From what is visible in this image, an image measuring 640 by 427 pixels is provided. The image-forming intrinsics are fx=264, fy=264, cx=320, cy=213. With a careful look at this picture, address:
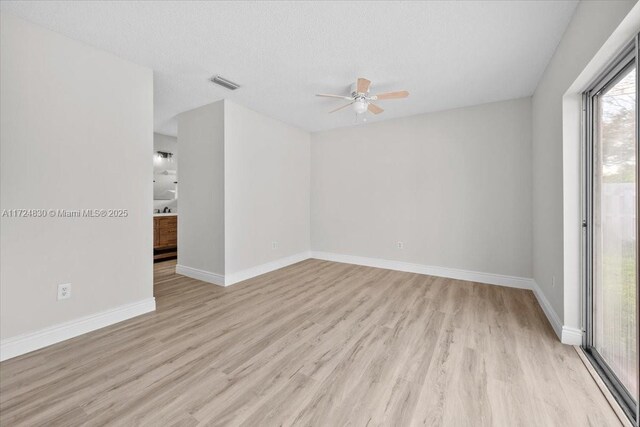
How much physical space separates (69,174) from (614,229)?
4.24m

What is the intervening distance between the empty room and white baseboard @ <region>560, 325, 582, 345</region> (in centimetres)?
2

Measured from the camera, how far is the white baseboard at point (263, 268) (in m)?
3.82

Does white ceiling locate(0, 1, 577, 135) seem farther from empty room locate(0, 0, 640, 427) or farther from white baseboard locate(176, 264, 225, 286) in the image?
white baseboard locate(176, 264, 225, 286)

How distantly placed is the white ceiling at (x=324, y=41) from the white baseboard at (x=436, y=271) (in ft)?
8.21

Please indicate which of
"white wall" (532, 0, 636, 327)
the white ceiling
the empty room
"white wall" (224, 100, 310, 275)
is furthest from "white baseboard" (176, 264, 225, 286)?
"white wall" (532, 0, 636, 327)

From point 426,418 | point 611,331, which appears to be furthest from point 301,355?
point 611,331

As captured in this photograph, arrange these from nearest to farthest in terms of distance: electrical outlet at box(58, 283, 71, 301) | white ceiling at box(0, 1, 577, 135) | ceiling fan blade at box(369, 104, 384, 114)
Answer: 1. white ceiling at box(0, 1, 577, 135)
2. electrical outlet at box(58, 283, 71, 301)
3. ceiling fan blade at box(369, 104, 384, 114)

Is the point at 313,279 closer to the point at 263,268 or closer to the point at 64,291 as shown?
the point at 263,268

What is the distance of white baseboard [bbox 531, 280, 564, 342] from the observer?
91.7 inches

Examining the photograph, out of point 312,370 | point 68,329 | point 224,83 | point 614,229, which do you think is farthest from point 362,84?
point 68,329

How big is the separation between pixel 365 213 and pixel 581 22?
3475 millimetres

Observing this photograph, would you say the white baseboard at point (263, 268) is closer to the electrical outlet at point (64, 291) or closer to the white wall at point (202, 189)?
the white wall at point (202, 189)

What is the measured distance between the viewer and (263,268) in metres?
4.38

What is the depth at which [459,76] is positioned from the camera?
299cm
